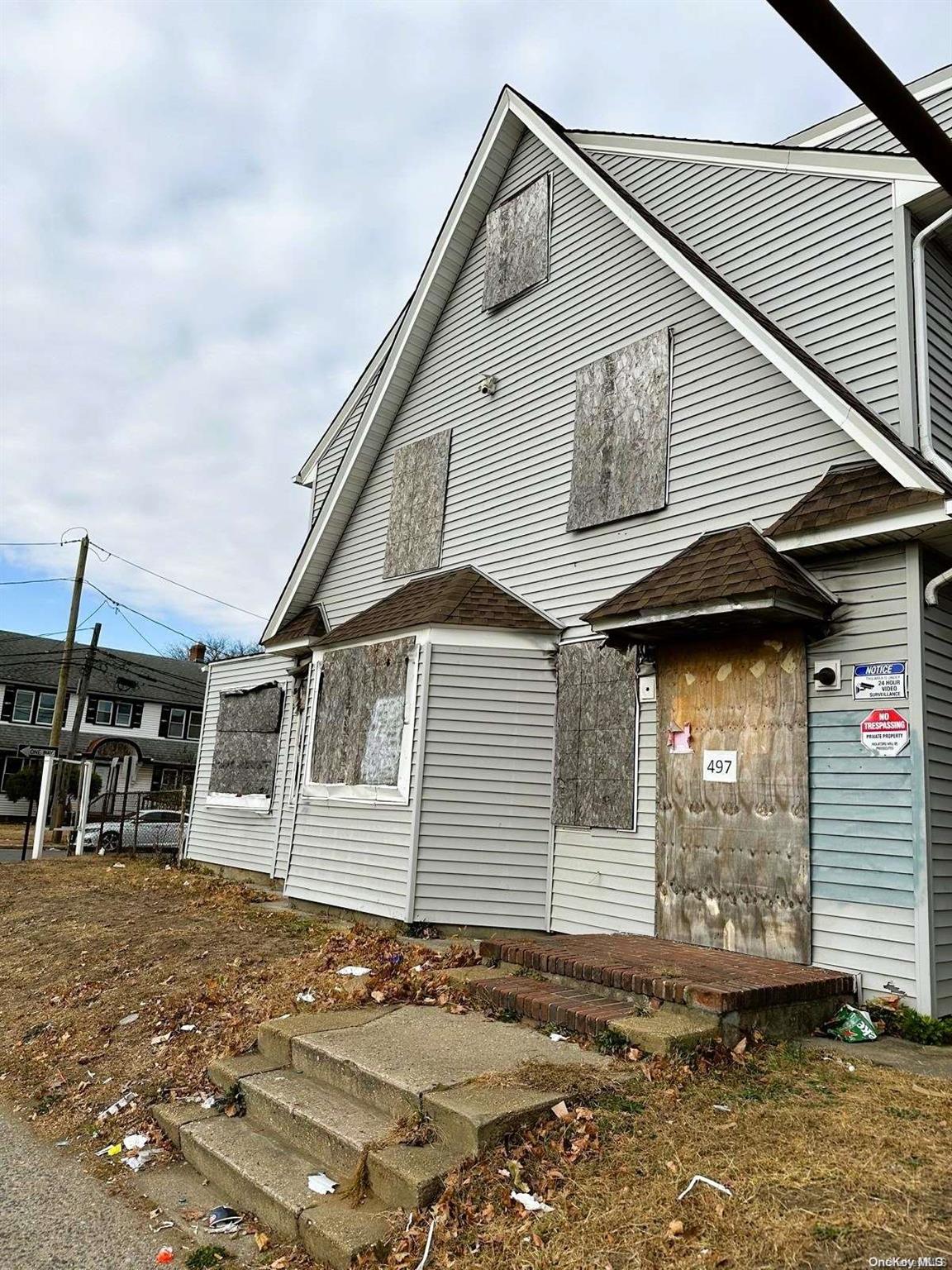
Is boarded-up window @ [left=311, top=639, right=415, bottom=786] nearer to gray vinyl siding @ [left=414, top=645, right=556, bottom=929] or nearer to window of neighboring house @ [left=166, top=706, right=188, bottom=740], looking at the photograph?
gray vinyl siding @ [left=414, top=645, right=556, bottom=929]

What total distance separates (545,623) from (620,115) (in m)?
7.93

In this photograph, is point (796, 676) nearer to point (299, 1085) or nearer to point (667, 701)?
point (667, 701)

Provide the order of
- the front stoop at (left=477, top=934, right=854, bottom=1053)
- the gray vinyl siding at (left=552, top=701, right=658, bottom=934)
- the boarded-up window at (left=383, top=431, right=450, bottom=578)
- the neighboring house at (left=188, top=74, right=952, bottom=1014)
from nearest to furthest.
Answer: the front stoop at (left=477, top=934, right=854, bottom=1053)
the neighboring house at (left=188, top=74, right=952, bottom=1014)
the gray vinyl siding at (left=552, top=701, right=658, bottom=934)
the boarded-up window at (left=383, top=431, right=450, bottom=578)

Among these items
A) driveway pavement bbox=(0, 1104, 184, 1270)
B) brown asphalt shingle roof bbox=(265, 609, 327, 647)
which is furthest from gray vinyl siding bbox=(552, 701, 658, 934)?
brown asphalt shingle roof bbox=(265, 609, 327, 647)

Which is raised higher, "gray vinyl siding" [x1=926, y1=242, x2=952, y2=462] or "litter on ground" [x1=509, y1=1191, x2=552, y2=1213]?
"gray vinyl siding" [x1=926, y1=242, x2=952, y2=462]

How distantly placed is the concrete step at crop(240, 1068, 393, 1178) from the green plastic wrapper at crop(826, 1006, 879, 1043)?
9.69 ft

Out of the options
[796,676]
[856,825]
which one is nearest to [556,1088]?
[856,825]

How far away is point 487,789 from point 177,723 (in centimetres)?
3772

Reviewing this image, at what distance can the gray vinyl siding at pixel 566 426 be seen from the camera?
24.9ft

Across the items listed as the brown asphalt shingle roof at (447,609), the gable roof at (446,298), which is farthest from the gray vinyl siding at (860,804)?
the brown asphalt shingle roof at (447,609)

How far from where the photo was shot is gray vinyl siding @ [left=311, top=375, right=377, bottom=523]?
14734 mm

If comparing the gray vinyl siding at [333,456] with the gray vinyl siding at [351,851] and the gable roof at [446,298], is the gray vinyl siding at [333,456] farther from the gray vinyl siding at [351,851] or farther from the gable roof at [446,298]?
the gray vinyl siding at [351,851]

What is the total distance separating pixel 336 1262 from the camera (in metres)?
3.49

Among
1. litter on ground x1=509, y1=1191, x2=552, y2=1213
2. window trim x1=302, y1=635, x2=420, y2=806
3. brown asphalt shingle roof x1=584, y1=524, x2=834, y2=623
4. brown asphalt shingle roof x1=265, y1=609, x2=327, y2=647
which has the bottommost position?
litter on ground x1=509, y1=1191, x2=552, y2=1213
